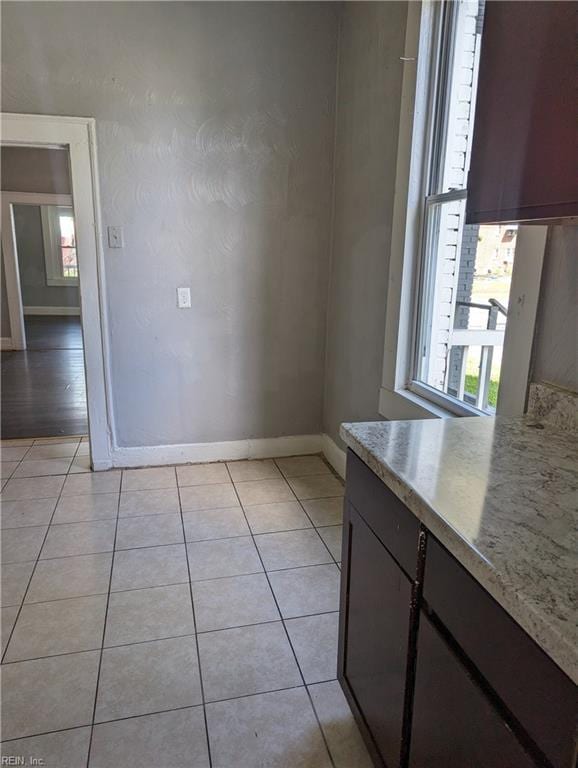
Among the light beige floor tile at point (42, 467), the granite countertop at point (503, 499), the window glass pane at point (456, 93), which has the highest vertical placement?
the window glass pane at point (456, 93)

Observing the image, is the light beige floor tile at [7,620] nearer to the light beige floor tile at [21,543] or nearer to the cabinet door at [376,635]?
the light beige floor tile at [21,543]

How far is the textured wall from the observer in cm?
275

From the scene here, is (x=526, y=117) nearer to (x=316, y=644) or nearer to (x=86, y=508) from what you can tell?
(x=316, y=644)

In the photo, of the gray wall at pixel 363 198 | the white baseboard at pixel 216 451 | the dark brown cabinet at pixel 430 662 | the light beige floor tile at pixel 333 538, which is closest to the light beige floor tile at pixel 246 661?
the dark brown cabinet at pixel 430 662

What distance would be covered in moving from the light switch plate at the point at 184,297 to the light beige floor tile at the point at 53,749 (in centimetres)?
223

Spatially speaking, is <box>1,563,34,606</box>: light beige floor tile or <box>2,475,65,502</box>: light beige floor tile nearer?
<box>1,563,34,606</box>: light beige floor tile

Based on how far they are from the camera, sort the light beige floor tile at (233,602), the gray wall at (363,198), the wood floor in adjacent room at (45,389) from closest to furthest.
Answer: the light beige floor tile at (233,602)
the gray wall at (363,198)
the wood floor in adjacent room at (45,389)

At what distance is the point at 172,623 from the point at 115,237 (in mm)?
2116

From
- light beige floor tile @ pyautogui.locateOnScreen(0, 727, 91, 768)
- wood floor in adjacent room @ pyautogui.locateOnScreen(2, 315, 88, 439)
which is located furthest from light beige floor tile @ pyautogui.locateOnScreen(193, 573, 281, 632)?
wood floor in adjacent room @ pyautogui.locateOnScreen(2, 315, 88, 439)

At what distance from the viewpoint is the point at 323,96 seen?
3.04 meters

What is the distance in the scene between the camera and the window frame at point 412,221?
206cm

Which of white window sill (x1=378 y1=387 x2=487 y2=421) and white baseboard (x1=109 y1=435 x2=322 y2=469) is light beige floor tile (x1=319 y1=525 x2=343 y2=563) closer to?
white window sill (x1=378 y1=387 x2=487 y2=421)

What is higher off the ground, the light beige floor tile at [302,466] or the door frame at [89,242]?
the door frame at [89,242]

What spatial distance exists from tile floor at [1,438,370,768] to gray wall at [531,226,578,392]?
1.16m
